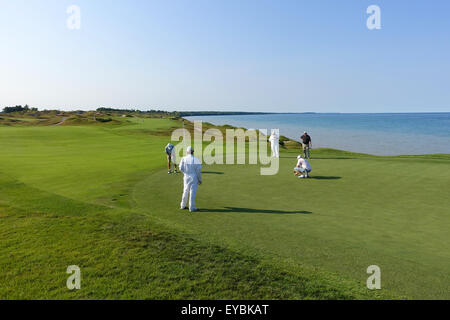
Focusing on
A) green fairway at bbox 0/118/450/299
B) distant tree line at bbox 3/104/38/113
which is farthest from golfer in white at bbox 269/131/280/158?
distant tree line at bbox 3/104/38/113

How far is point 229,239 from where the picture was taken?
7.68 m

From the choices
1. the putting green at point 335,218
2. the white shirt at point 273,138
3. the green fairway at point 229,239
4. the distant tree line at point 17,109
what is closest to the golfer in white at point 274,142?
the white shirt at point 273,138

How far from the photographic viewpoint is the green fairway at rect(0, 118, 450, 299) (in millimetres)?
5332

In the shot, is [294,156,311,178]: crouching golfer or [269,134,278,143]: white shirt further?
[269,134,278,143]: white shirt

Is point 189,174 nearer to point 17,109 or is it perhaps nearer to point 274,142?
point 274,142

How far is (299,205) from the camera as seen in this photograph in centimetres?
1138

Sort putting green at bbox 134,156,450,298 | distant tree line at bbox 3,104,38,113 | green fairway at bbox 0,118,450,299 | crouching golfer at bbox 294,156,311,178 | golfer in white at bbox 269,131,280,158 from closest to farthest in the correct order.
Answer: green fairway at bbox 0,118,450,299 → putting green at bbox 134,156,450,298 → crouching golfer at bbox 294,156,311,178 → golfer in white at bbox 269,131,280,158 → distant tree line at bbox 3,104,38,113

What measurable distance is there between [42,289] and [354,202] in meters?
10.6

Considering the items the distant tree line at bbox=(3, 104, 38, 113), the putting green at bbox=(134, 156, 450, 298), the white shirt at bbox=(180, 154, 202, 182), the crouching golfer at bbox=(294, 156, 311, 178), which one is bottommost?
the putting green at bbox=(134, 156, 450, 298)

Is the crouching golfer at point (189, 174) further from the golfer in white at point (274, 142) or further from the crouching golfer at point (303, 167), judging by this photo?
the golfer in white at point (274, 142)

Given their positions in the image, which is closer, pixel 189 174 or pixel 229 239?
pixel 229 239

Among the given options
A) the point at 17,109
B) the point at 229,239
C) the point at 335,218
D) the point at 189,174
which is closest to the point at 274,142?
the point at 189,174

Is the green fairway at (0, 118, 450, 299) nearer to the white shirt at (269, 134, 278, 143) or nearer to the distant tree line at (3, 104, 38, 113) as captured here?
the white shirt at (269, 134, 278, 143)
